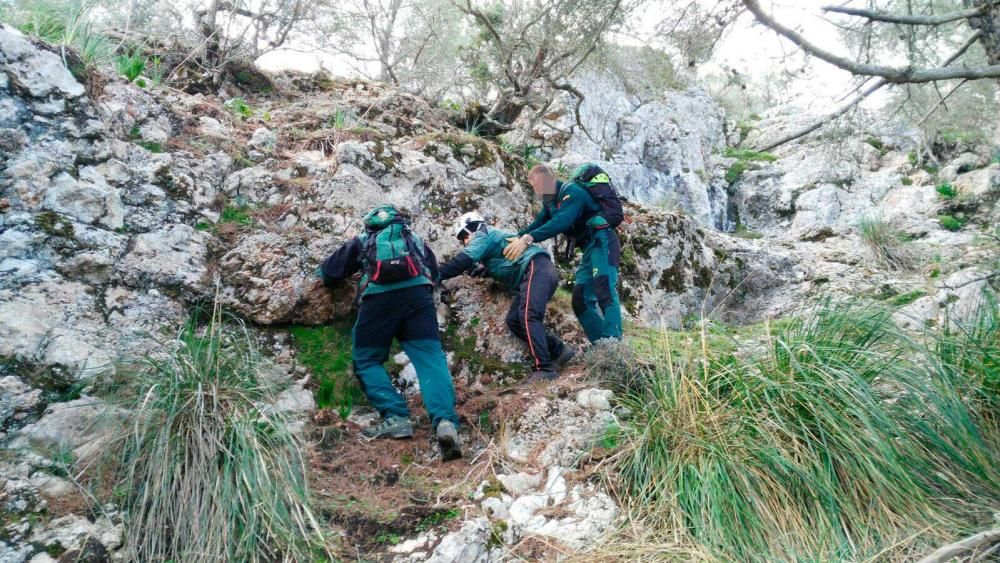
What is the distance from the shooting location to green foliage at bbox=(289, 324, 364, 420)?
17.0ft

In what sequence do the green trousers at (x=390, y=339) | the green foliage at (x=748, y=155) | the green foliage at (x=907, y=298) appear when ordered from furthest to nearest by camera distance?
the green foliage at (x=748, y=155) → the green foliage at (x=907, y=298) → the green trousers at (x=390, y=339)

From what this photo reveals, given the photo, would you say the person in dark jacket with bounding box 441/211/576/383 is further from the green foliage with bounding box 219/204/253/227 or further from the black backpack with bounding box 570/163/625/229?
the green foliage with bounding box 219/204/253/227

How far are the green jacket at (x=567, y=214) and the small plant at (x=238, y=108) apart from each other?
405 cm

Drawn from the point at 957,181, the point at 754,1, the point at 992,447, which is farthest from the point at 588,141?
the point at 992,447

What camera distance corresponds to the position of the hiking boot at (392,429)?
191 inches

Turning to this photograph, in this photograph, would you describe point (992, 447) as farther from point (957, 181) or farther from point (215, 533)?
point (957, 181)

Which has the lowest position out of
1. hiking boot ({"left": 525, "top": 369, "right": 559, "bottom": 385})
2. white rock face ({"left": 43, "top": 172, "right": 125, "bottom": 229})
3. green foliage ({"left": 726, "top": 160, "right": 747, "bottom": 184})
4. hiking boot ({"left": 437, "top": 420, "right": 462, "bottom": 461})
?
hiking boot ({"left": 437, "top": 420, "right": 462, "bottom": 461})

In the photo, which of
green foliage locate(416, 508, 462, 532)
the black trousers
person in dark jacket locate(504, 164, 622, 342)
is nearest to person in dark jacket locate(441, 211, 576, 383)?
the black trousers

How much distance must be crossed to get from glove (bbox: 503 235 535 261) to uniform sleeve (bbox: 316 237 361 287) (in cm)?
145

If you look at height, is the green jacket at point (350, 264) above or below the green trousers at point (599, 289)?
above

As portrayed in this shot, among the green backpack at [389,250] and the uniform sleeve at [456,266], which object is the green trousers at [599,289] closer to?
the uniform sleeve at [456,266]

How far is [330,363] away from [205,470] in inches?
73.4

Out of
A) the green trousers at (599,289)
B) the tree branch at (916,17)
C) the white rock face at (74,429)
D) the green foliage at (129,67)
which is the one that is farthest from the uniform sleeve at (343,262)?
the tree branch at (916,17)

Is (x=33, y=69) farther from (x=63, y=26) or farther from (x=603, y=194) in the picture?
(x=603, y=194)
